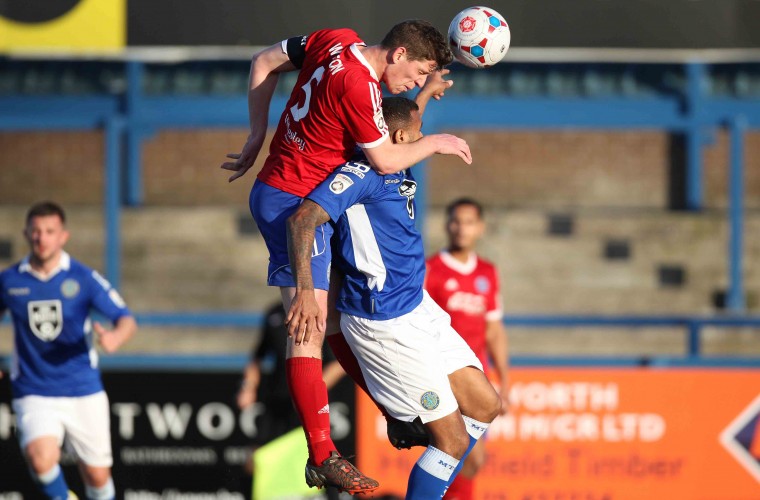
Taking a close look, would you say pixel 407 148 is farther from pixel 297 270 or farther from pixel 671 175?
pixel 671 175

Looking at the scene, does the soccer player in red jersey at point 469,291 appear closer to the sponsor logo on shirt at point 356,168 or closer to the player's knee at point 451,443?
the player's knee at point 451,443

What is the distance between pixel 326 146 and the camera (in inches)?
199

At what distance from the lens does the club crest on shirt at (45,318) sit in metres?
7.63

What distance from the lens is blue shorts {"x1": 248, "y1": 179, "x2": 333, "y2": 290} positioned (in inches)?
196

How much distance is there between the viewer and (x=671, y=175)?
17062 mm

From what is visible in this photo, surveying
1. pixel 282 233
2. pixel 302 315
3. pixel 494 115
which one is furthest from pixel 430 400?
pixel 494 115

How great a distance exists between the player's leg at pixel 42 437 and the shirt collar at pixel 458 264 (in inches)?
109

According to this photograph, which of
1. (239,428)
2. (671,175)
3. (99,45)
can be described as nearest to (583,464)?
(239,428)

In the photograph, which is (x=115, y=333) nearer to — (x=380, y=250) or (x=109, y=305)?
(x=109, y=305)

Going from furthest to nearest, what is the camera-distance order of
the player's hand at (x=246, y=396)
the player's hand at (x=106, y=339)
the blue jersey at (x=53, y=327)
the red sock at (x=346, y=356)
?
the player's hand at (x=246, y=396), the blue jersey at (x=53, y=327), the player's hand at (x=106, y=339), the red sock at (x=346, y=356)

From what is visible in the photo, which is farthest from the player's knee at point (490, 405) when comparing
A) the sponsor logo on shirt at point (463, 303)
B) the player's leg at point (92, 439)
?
the player's leg at point (92, 439)

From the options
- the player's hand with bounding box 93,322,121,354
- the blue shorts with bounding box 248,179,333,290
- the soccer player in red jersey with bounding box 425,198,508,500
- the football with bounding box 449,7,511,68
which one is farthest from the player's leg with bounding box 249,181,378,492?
the soccer player in red jersey with bounding box 425,198,508,500

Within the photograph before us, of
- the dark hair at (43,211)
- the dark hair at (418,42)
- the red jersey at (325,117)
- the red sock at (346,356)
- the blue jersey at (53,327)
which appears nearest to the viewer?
the red jersey at (325,117)

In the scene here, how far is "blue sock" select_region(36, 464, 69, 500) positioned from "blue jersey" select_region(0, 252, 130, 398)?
506 mm
